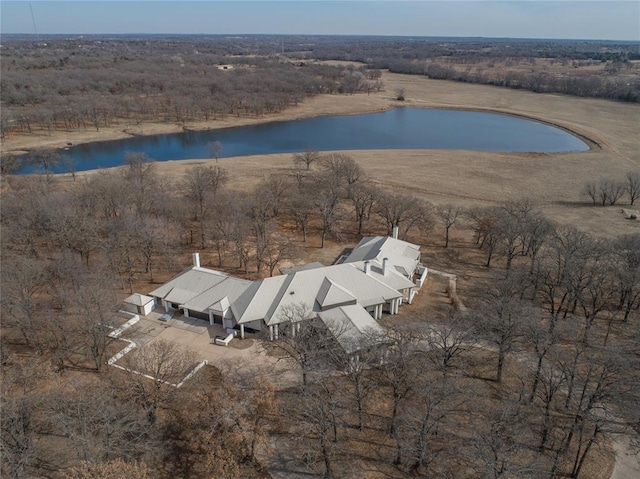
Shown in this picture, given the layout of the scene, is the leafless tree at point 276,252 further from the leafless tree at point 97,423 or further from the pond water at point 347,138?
the pond water at point 347,138

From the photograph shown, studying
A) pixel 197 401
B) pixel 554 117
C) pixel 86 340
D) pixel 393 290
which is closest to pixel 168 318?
pixel 86 340

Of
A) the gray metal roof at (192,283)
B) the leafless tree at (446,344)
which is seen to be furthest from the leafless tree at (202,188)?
the leafless tree at (446,344)

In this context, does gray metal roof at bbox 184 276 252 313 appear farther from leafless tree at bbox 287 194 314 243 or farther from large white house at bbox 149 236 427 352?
leafless tree at bbox 287 194 314 243

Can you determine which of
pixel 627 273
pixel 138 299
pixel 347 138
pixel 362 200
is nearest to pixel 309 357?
pixel 138 299

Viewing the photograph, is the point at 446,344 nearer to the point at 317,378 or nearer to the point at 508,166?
the point at 317,378

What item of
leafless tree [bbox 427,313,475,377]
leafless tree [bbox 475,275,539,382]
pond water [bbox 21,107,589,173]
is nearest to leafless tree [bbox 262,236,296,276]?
leafless tree [bbox 427,313,475,377]

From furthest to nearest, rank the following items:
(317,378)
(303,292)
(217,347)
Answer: (303,292)
(217,347)
(317,378)
